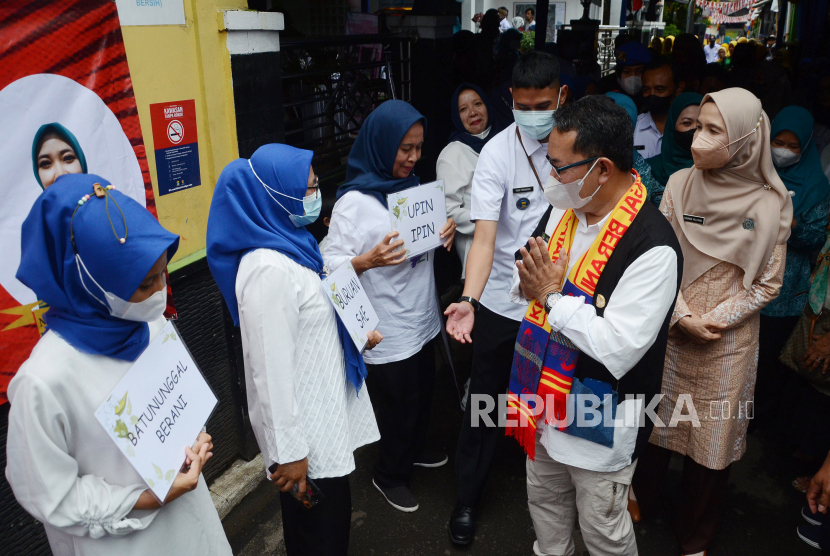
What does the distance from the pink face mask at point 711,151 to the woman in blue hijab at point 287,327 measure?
66.7 inches

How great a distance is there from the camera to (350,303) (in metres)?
2.40

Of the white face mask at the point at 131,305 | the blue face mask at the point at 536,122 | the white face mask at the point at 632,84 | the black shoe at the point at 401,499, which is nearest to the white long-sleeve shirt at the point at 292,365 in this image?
the white face mask at the point at 131,305

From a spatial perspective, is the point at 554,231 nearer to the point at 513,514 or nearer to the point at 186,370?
the point at 186,370

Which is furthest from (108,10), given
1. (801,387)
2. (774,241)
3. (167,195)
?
(801,387)

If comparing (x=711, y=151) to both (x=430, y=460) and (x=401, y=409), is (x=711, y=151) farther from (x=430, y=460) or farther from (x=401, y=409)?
(x=430, y=460)

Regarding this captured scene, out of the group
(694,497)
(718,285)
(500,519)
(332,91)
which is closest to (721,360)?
(718,285)

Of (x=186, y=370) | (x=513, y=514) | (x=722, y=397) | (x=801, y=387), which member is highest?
(x=186, y=370)

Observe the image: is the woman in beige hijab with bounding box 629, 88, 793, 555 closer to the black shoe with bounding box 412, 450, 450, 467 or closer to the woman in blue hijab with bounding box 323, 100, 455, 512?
the woman in blue hijab with bounding box 323, 100, 455, 512

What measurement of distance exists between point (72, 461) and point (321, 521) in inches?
42.7

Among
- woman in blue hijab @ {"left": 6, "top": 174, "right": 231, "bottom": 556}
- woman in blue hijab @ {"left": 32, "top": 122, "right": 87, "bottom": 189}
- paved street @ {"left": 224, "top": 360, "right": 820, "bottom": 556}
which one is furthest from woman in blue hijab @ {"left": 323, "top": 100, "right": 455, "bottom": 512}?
woman in blue hijab @ {"left": 6, "top": 174, "right": 231, "bottom": 556}

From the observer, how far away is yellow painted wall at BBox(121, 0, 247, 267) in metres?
2.73

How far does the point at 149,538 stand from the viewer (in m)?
1.73

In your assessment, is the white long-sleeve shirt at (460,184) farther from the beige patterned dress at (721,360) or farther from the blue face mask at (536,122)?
the beige patterned dress at (721,360)

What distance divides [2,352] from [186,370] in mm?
894
